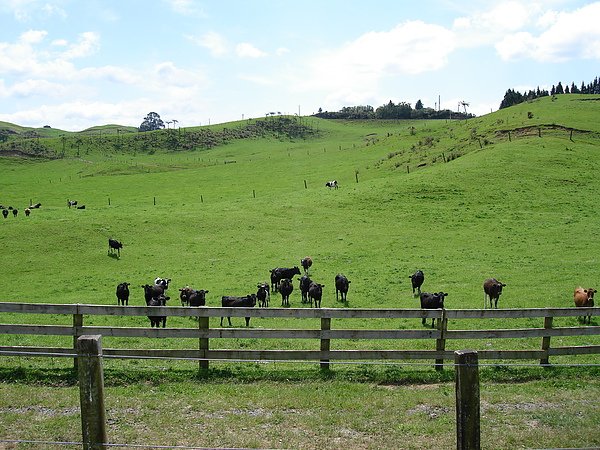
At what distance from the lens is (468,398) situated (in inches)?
258

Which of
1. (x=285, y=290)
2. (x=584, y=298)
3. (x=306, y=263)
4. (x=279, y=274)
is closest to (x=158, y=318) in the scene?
(x=285, y=290)

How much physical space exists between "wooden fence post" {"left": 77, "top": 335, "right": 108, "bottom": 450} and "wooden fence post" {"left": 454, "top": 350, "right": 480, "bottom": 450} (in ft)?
14.8

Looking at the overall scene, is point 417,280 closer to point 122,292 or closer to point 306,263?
point 306,263

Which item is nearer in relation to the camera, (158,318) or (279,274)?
(158,318)

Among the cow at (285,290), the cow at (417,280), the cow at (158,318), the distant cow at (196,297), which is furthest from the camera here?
the cow at (285,290)

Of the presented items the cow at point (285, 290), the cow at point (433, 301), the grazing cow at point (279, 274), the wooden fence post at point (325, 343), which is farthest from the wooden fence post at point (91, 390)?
the grazing cow at point (279, 274)

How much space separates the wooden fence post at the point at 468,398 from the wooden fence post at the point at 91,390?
14.8 ft

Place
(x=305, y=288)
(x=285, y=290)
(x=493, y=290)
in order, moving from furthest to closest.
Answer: (x=305, y=288), (x=285, y=290), (x=493, y=290)

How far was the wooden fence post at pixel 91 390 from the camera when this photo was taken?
21.8 ft

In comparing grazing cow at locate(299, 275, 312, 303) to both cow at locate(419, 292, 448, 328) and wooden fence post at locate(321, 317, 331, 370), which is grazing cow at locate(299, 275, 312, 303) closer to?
cow at locate(419, 292, 448, 328)

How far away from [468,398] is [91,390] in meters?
4.76

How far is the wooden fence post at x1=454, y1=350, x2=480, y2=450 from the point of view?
6.51 m

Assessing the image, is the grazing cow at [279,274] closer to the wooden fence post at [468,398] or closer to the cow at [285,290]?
the cow at [285,290]

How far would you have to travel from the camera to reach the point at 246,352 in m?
11.5
